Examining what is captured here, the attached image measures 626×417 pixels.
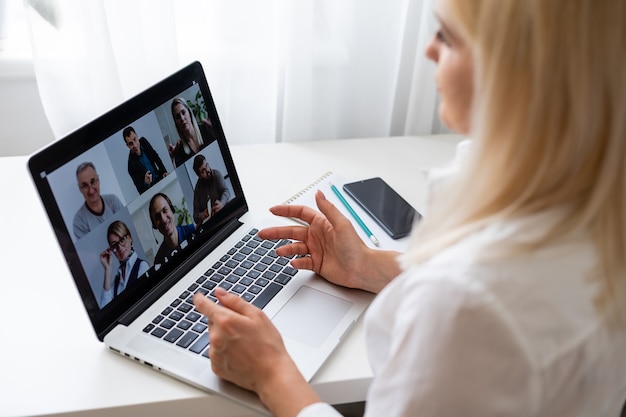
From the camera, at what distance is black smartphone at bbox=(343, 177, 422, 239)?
0.97 m

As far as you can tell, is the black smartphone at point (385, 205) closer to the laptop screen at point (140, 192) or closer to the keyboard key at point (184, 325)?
the laptop screen at point (140, 192)

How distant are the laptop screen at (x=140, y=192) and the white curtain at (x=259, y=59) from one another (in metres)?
0.30

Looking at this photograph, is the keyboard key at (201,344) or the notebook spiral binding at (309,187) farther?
the notebook spiral binding at (309,187)

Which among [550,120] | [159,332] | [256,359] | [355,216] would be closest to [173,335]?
[159,332]

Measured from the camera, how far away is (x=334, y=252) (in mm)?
859

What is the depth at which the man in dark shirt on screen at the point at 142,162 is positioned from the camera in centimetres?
78

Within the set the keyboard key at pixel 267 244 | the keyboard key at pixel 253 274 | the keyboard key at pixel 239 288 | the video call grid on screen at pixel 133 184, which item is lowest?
the keyboard key at pixel 239 288

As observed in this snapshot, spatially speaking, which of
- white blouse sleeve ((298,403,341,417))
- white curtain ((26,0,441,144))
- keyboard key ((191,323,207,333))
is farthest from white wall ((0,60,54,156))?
white blouse sleeve ((298,403,341,417))

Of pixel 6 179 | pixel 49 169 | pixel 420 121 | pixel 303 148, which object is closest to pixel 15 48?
pixel 6 179

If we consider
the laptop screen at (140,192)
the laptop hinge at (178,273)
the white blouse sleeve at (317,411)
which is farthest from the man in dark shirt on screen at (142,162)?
the white blouse sleeve at (317,411)

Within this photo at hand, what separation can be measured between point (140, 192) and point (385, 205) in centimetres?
40

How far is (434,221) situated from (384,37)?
2.53 ft

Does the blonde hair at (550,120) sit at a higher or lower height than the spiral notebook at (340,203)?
higher

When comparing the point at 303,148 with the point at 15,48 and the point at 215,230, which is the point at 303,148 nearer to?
the point at 215,230
